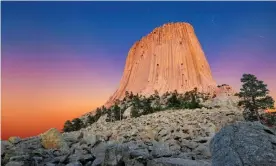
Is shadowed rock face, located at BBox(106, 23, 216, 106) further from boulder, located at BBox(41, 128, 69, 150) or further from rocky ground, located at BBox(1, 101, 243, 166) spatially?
boulder, located at BBox(41, 128, 69, 150)

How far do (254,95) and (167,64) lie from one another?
10089 cm

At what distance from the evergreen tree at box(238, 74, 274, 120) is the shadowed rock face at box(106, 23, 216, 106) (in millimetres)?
84572

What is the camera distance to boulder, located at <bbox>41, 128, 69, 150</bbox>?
16.8 metres

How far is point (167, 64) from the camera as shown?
135500 mm

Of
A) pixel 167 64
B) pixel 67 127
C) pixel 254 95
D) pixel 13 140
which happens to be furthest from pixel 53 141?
pixel 167 64

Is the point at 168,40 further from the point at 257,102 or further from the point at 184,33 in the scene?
the point at 257,102

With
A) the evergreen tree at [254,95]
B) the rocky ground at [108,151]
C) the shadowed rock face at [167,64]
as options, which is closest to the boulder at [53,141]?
the rocky ground at [108,151]

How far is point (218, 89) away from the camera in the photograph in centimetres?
11175

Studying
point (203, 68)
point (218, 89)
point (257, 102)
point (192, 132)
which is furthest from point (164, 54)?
point (192, 132)

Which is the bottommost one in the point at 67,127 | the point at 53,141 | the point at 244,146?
the point at 67,127

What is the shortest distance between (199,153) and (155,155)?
3546mm

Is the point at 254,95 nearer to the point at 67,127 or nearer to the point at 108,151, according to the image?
the point at 108,151

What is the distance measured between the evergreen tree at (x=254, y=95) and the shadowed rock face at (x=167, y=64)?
8457 cm

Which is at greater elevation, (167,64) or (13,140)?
(167,64)
